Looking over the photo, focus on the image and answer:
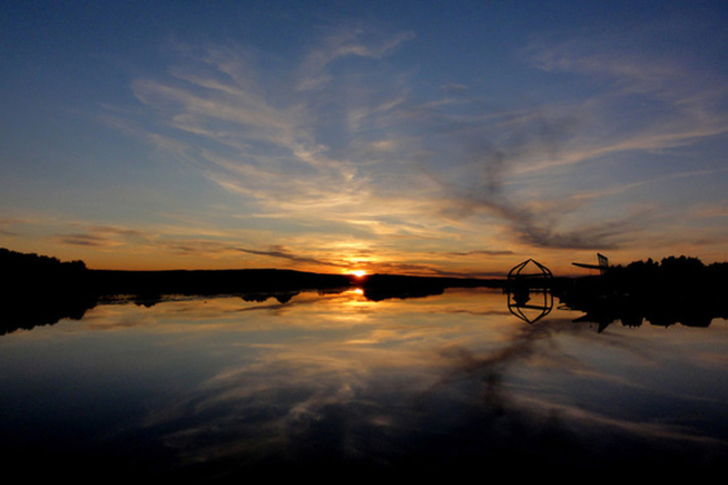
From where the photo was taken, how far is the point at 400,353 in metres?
20.1

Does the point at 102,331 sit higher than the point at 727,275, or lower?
lower

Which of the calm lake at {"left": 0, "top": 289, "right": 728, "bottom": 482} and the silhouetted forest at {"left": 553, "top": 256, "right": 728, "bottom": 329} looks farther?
the silhouetted forest at {"left": 553, "top": 256, "right": 728, "bottom": 329}

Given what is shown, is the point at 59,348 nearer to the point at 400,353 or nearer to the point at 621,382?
the point at 400,353

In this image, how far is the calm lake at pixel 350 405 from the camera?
331 inches

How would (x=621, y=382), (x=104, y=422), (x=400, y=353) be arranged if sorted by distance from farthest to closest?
(x=400, y=353) → (x=621, y=382) → (x=104, y=422)

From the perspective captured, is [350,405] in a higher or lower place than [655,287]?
lower

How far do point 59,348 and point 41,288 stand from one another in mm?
69787

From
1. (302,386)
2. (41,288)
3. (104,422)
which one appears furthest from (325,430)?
(41,288)

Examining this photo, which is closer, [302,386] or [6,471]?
[6,471]

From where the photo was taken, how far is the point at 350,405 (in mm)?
11844

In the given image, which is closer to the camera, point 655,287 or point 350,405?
point 350,405

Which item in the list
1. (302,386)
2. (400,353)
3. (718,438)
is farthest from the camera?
(400,353)

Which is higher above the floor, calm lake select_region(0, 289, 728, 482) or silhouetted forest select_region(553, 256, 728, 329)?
silhouetted forest select_region(553, 256, 728, 329)

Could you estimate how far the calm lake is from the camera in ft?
27.6
